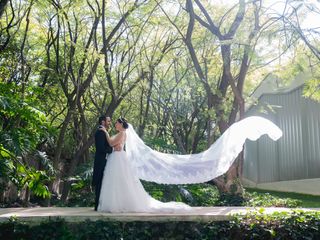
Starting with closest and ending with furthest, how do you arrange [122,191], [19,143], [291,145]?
[122,191] → [19,143] → [291,145]

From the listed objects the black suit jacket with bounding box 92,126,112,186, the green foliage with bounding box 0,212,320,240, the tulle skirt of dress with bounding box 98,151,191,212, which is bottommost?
the green foliage with bounding box 0,212,320,240

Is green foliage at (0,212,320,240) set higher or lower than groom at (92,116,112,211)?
lower

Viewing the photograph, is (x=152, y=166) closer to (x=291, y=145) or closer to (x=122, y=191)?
(x=122, y=191)

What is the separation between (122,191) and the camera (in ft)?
27.2

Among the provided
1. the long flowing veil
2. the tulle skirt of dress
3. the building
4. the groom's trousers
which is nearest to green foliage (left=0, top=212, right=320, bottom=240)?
the tulle skirt of dress

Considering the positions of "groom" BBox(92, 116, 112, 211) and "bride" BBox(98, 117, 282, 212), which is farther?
"groom" BBox(92, 116, 112, 211)

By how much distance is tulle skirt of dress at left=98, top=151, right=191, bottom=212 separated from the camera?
8219mm

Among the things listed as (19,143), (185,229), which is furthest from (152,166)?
(19,143)

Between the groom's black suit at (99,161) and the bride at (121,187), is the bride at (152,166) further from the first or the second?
the groom's black suit at (99,161)

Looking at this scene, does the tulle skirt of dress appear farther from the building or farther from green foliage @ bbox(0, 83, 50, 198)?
the building

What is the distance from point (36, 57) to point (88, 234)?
408 inches

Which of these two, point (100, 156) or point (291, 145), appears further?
point (291, 145)

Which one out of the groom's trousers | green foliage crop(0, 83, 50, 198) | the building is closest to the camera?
green foliage crop(0, 83, 50, 198)

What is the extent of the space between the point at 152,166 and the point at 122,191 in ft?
2.98
